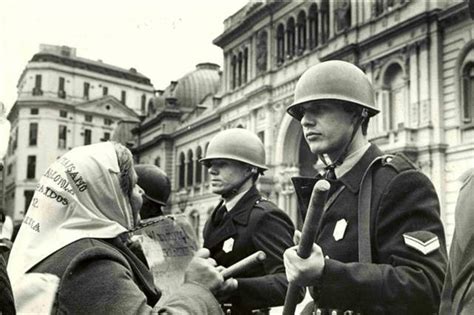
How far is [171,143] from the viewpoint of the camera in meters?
37.1

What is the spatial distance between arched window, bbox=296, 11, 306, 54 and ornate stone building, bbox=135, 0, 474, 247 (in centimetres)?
4

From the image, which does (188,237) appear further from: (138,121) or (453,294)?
(138,121)

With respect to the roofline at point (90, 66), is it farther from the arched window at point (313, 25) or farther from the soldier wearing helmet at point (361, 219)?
the soldier wearing helmet at point (361, 219)

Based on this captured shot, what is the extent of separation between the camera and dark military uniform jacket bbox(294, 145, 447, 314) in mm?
2562

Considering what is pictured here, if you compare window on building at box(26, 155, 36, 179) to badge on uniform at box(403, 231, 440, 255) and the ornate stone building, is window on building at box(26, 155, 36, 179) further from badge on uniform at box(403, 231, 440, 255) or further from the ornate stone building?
badge on uniform at box(403, 231, 440, 255)

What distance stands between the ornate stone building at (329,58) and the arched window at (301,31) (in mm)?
36

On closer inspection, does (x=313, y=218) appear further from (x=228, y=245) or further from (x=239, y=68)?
(x=239, y=68)

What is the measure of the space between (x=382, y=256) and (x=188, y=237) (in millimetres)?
788

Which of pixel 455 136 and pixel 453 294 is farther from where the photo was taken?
pixel 455 136

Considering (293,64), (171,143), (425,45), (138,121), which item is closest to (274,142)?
(293,64)

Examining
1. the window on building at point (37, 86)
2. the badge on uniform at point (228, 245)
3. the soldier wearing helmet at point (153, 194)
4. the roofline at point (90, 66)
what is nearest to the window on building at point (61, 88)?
the roofline at point (90, 66)

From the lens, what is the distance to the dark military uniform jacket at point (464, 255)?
162cm

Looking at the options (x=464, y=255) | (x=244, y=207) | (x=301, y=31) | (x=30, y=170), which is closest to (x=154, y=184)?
(x=244, y=207)

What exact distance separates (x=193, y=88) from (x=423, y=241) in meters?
37.0
